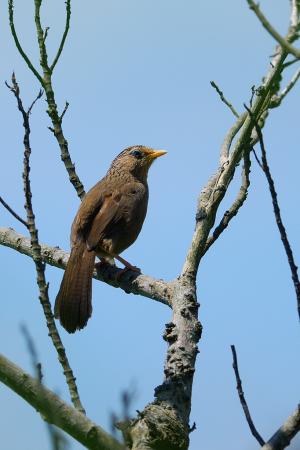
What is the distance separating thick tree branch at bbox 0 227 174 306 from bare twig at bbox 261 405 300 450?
2364 millimetres

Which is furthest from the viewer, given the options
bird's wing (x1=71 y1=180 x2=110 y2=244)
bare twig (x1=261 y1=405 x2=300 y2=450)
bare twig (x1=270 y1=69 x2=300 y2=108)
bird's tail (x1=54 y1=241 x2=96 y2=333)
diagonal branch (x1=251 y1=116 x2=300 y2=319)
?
bird's wing (x1=71 y1=180 x2=110 y2=244)

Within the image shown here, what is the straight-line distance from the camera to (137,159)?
871cm

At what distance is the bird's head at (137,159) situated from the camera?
28.1ft

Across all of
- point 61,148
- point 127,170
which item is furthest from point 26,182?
point 127,170

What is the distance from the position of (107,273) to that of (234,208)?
6.03ft

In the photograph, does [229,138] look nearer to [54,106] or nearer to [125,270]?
[125,270]

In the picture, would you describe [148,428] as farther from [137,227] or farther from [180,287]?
[137,227]

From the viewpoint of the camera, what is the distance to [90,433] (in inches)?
105

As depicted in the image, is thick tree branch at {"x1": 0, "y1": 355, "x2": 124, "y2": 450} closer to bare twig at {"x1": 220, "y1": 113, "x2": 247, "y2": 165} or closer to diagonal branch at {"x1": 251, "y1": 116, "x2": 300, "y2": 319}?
diagonal branch at {"x1": 251, "y1": 116, "x2": 300, "y2": 319}

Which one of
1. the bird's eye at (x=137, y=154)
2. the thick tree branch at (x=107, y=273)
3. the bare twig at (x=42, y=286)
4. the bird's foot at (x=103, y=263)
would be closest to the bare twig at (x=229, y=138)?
the thick tree branch at (x=107, y=273)

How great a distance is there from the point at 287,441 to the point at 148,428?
897 millimetres

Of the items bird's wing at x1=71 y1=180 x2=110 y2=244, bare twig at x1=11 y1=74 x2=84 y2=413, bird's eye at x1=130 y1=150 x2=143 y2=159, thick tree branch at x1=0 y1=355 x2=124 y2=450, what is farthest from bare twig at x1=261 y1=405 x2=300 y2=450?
bird's eye at x1=130 y1=150 x2=143 y2=159

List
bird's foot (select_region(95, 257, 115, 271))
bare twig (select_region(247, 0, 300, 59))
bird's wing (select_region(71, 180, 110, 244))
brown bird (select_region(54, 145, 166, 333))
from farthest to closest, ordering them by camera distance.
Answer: bird's wing (select_region(71, 180, 110, 244)), bird's foot (select_region(95, 257, 115, 271)), brown bird (select_region(54, 145, 166, 333)), bare twig (select_region(247, 0, 300, 59))

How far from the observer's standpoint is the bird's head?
28.1 ft
